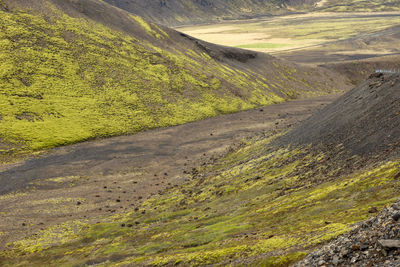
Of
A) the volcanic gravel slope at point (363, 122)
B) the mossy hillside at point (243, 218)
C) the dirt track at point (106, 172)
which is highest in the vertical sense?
the volcanic gravel slope at point (363, 122)

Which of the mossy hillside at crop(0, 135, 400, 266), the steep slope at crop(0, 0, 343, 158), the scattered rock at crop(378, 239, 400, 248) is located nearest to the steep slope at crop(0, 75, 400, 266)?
the mossy hillside at crop(0, 135, 400, 266)

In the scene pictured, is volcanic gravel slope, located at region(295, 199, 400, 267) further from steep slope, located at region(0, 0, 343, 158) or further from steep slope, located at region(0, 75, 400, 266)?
steep slope, located at region(0, 0, 343, 158)

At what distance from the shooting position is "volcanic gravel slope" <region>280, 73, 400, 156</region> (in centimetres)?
3803

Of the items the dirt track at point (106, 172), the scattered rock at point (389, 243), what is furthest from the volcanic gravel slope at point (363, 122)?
the dirt track at point (106, 172)

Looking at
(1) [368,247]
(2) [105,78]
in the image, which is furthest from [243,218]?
(2) [105,78]

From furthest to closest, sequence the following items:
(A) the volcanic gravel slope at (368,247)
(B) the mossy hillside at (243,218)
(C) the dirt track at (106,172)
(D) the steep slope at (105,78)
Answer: (D) the steep slope at (105,78) → (C) the dirt track at (106,172) → (B) the mossy hillside at (243,218) → (A) the volcanic gravel slope at (368,247)

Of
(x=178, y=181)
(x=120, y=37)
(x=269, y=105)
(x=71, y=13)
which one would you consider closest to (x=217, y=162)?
(x=178, y=181)

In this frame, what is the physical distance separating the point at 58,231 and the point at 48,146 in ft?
124

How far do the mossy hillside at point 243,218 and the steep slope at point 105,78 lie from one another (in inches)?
1612

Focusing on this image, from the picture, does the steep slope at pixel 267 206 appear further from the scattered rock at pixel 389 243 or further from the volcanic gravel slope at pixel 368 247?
the scattered rock at pixel 389 243

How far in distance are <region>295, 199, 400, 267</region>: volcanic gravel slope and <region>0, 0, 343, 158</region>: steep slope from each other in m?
69.6

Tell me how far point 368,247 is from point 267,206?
1763 centimetres

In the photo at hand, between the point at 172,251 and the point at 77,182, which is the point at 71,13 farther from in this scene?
the point at 172,251

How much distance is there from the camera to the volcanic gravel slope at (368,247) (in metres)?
15.5
